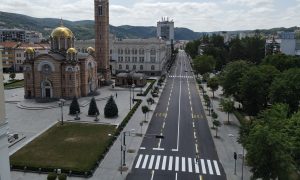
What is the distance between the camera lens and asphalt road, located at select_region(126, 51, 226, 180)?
3291 centimetres

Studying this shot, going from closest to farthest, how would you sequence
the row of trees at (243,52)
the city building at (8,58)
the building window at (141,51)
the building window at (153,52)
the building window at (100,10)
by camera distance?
the building window at (100,10) → the building window at (153,52) → the building window at (141,51) → the row of trees at (243,52) → the city building at (8,58)

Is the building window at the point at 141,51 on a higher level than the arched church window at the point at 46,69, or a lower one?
higher

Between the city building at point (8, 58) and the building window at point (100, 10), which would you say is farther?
the city building at point (8, 58)

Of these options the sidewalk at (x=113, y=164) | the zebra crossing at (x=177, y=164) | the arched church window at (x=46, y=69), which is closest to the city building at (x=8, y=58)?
the arched church window at (x=46, y=69)

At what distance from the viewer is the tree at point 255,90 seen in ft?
174

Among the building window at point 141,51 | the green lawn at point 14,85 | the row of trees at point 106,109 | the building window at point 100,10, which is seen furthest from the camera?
the building window at point 141,51

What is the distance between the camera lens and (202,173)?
109 ft

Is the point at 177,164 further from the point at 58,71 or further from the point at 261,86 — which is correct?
the point at 58,71

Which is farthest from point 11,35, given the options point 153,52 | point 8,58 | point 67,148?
point 67,148

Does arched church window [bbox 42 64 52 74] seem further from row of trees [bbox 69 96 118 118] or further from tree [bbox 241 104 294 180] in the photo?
tree [bbox 241 104 294 180]

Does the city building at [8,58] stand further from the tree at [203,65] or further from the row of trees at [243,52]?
the row of trees at [243,52]

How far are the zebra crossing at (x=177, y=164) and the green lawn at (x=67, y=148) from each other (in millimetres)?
5318

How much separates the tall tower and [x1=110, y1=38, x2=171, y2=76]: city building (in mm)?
24441

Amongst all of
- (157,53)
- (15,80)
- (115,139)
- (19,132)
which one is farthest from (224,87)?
(15,80)
